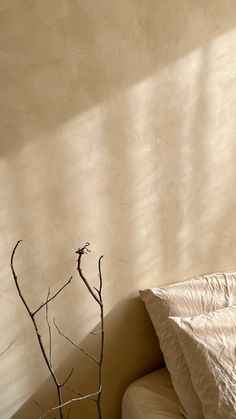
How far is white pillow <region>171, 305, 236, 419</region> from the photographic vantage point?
132 cm

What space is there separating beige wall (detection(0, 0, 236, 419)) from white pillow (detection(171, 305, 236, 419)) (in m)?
0.27

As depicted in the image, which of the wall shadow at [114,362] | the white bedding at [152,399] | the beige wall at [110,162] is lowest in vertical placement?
the white bedding at [152,399]

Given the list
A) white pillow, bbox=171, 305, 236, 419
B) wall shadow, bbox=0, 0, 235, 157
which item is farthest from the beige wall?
white pillow, bbox=171, 305, 236, 419

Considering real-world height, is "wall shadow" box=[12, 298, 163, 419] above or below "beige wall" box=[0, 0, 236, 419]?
below

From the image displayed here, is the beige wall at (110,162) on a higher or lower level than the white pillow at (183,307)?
higher

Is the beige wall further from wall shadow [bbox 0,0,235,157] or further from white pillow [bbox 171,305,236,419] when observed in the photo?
white pillow [bbox 171,305,236,419]

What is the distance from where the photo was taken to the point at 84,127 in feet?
4.48

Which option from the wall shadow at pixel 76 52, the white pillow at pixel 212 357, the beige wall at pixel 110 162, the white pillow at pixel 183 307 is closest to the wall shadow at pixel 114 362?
the beige wall at pixel 110 162

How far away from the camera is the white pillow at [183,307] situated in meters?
1.46

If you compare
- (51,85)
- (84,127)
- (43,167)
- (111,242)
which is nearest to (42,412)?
(111,242)

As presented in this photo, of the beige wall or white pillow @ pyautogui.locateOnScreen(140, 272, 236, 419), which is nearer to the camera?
the beige wall

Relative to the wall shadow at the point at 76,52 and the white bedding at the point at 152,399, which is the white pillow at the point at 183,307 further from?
the wall shadow at the point at 76,52

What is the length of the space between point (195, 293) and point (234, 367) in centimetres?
31

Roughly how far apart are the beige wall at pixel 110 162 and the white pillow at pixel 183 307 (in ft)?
0.28
